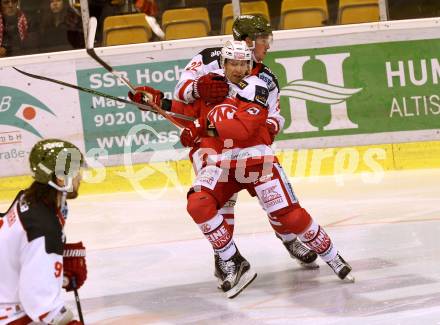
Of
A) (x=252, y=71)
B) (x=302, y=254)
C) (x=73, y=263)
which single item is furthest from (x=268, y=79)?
(x=73, y=263)

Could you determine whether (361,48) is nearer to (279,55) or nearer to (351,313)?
(279,55)

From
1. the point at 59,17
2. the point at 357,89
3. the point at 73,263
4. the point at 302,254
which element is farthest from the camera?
the point at 59,17

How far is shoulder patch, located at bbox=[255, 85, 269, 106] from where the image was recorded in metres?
4.90

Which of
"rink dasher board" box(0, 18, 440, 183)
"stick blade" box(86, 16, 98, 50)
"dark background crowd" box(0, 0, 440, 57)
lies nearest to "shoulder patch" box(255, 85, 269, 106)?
"stick blade" box(86, 16, 98, 50)

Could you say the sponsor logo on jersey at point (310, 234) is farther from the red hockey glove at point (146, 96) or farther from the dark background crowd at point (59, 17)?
the dark background crowd at point (59, 17)

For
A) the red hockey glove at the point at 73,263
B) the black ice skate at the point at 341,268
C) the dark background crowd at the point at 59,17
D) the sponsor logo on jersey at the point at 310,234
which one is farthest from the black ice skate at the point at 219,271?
the dark background crowd at the point at 59,17

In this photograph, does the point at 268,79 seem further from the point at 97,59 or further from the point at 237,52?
the point at 97,59

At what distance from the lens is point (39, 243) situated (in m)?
3.15

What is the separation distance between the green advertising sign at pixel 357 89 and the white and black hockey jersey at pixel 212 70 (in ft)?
9.69

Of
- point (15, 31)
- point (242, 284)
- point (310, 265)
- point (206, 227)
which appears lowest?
point (310, 265)

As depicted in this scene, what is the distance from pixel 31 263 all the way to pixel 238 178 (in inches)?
81.7

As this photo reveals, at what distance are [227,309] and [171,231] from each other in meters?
1.96

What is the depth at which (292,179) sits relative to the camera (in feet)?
26.8

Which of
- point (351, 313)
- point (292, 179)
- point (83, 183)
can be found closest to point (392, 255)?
point (351, 313)
